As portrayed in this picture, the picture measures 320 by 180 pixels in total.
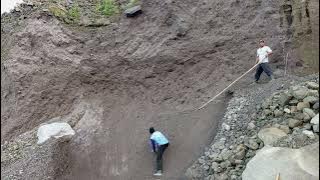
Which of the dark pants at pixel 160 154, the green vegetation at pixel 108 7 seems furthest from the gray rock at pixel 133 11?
the dark pants at pixel 160 154

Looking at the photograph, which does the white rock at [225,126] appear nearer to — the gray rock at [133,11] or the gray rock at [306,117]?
the gray rock at [306,117]

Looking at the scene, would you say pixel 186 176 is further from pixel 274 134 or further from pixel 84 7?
pixel 84 7

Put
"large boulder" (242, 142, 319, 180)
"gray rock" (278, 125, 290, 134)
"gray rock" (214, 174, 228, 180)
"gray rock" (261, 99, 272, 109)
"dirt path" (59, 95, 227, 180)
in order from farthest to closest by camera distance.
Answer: "dirt path" (59, 95, 227, 180) → "gray rock" (261, 99, 272, 109) → "gray rock" (278, 125, 290, 134) → "gray rock" (214, 174, 228, 180) → "large boulder" (242, 142, 319, 180)

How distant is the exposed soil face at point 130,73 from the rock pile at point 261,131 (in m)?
0.69

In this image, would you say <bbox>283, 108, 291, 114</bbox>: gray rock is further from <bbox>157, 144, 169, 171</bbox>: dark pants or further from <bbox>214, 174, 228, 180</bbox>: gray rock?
<bbox>157, 144, 169, 171</bbox>: dark pants

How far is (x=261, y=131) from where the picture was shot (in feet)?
44.5

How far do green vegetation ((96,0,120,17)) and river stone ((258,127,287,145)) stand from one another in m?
7.68

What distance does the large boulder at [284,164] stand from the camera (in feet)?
37.9

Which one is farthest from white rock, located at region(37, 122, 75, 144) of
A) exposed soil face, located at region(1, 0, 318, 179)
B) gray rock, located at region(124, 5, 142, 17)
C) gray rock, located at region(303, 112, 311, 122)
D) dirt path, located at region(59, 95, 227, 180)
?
→ gray rock, located at region(303, 112, 311, 122)

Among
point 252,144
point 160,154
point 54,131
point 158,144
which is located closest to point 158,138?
point 158,144

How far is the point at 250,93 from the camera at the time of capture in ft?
49.9

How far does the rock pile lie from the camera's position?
13.0 meters

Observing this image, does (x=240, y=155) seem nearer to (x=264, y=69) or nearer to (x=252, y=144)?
(x=252, y=144)

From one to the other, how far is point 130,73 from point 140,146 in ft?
9.87
